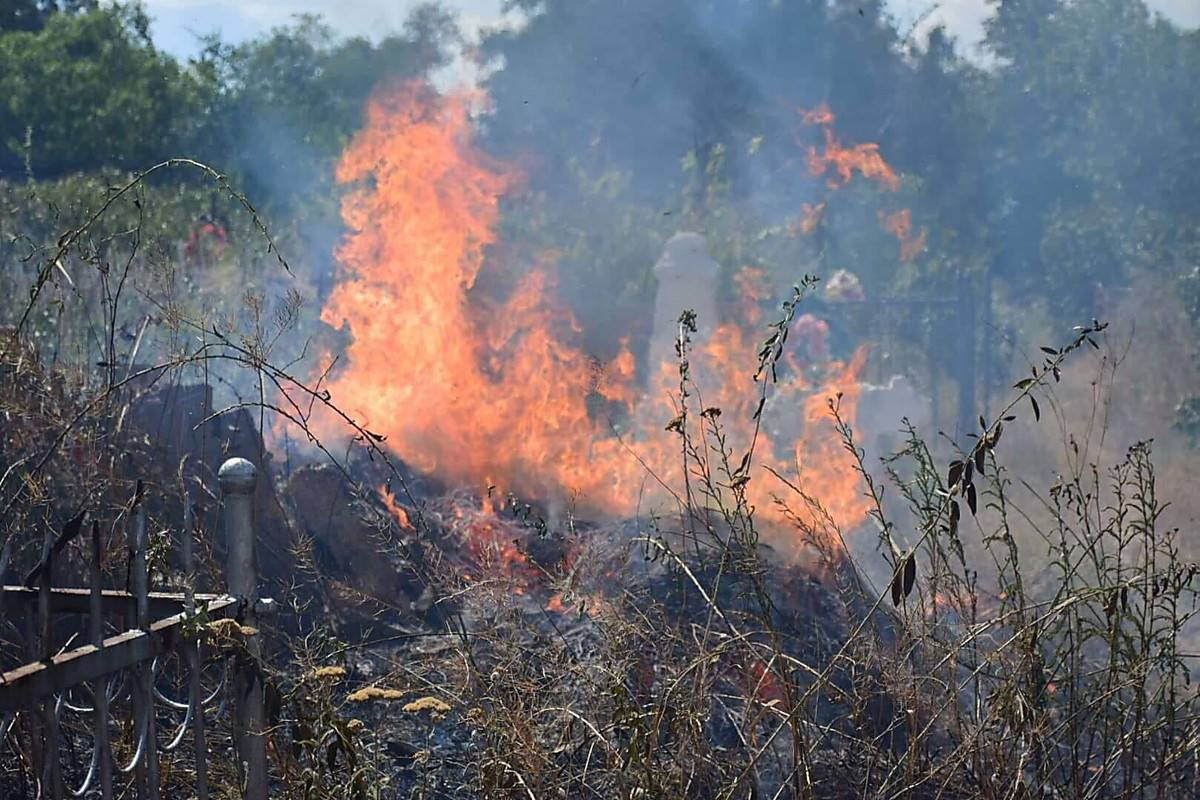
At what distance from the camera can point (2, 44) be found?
16.5 meters

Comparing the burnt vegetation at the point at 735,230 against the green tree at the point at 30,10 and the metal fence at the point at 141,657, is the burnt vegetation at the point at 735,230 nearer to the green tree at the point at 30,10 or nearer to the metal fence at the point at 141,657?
the green tree at the point at 30,10

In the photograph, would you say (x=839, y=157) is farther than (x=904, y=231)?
No

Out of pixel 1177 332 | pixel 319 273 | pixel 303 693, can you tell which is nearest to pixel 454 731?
pixel 303 693

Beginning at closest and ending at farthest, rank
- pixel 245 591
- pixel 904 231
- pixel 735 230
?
pixel 245 591
pixel 735 230
pixel 904 231

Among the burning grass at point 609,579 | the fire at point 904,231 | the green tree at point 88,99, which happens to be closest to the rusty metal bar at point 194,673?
the burning grass at point 609,579

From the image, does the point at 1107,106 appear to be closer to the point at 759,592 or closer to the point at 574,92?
the point at 574,92

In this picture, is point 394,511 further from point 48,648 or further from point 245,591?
point 48,648

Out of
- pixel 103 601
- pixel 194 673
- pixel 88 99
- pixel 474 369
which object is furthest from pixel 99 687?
pixel 88 99

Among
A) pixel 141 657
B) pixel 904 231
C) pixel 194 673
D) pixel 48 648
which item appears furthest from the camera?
pixel 904 231

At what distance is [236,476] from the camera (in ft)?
9.27

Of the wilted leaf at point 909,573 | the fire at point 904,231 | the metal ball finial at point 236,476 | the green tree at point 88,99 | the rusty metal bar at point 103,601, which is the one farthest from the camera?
the fire at point 904,231

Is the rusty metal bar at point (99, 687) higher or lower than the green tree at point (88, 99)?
lower

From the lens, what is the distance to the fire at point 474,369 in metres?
11.0

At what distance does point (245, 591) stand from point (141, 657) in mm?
452
